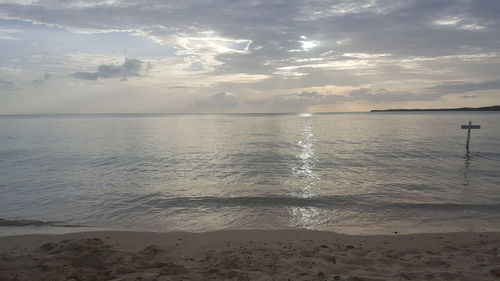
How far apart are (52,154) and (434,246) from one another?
3159cm

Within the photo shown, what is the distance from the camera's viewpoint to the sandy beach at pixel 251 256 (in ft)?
20.2

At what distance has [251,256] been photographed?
7.27m

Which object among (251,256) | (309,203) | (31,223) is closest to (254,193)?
(309,203)

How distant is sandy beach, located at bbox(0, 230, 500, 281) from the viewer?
242 inches

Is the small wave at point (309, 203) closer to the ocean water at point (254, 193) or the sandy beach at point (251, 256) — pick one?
the ocean water at point (254, 193)

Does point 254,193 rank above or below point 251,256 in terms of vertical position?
below

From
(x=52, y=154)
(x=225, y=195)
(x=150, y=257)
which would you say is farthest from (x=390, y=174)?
(x=52, y=154)

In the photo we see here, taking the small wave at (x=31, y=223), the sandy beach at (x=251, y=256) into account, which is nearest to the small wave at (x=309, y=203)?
the small wave at (x=31, y=223)

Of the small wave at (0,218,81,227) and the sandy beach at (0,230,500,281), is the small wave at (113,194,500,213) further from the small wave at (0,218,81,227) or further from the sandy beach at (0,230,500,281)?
the sandy beach at (0,230,500,281)

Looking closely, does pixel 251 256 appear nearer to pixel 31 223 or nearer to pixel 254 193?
pixel 254 193

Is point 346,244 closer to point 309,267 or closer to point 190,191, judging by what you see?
point 309,267

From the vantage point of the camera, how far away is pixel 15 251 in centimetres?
779

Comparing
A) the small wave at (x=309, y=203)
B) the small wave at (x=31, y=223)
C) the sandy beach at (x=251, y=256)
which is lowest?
the small wave at (x=31, y=223)

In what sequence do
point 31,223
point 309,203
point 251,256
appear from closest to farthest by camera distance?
point 251,256
point 31,223
point 309,203
